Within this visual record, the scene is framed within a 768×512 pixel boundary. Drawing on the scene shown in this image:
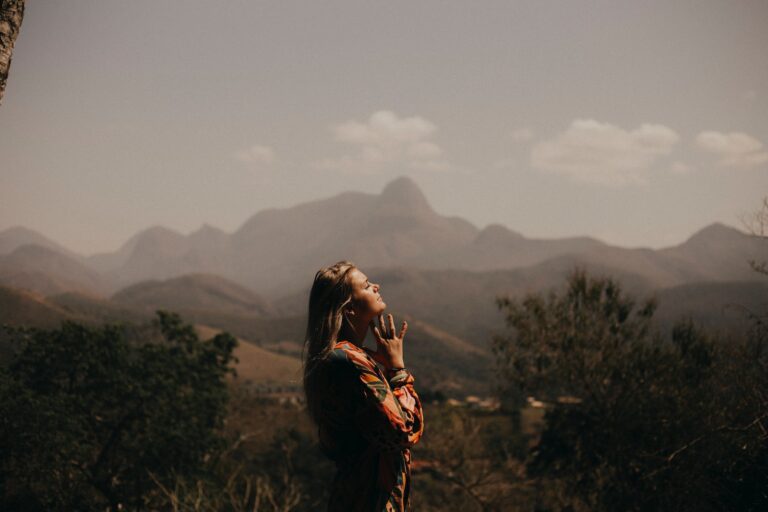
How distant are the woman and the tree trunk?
217 cm

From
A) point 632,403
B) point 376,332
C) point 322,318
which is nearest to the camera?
point 322,318

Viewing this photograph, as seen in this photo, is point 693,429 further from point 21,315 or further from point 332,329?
point 21,315

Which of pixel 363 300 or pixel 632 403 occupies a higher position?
pixel 363 300

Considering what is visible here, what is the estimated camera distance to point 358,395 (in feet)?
7.89

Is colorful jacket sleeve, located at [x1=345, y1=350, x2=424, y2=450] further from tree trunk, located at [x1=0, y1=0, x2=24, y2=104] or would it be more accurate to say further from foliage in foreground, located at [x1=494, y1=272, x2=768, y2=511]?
foliage in foreground, located at [x1=494, y1=272, x2=768, y2=511]

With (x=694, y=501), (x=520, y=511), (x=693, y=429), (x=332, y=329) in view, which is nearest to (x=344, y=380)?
(x=332, y=329)

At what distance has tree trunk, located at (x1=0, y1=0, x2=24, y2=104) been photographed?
2.68 meters

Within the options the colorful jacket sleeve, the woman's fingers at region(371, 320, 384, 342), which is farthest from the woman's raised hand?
the colorful jacket sleeve

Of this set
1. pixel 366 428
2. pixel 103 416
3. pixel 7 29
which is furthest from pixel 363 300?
pixel 103 416

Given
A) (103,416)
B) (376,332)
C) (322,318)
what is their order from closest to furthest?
(322,318) → (376,332) → (103,416)

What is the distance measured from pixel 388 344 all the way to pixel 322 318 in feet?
1.27

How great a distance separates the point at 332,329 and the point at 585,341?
18.6 meters

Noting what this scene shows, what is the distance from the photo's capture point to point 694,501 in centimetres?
958

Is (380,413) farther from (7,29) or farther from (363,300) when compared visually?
(7,29)
